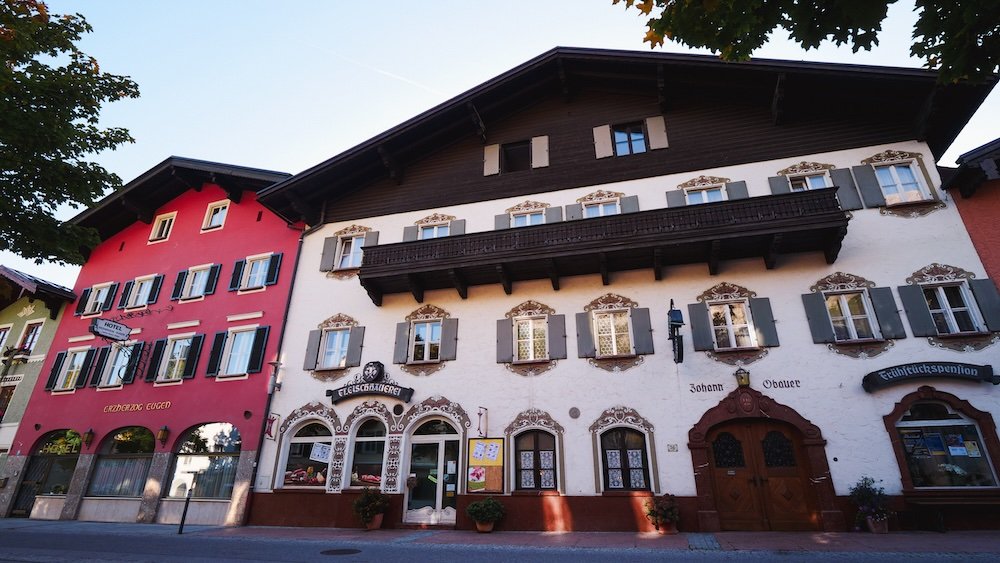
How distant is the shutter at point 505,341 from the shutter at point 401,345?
121 inches

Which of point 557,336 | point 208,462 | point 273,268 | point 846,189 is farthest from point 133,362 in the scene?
point 846,189

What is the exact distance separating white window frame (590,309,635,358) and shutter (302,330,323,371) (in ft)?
30.2

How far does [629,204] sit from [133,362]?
19360mm

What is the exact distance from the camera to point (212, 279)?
20.4 metres

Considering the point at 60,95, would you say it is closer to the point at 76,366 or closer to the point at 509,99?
the point at 509,99

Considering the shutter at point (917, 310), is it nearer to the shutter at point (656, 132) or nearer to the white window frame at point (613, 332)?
the white window frame at point (613, 332)

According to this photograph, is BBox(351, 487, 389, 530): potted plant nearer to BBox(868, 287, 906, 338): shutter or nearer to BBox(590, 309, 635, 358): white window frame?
BBox(590, 309, 635, 358): white window frame

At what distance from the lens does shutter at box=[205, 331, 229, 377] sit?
18188mm

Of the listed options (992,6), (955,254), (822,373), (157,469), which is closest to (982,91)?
(955,254)

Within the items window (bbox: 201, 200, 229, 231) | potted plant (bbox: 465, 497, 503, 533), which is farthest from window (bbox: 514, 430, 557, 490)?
window (bbox: 201, 200, 229, 231)

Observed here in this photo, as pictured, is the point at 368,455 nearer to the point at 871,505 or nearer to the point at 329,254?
the point at 329,254

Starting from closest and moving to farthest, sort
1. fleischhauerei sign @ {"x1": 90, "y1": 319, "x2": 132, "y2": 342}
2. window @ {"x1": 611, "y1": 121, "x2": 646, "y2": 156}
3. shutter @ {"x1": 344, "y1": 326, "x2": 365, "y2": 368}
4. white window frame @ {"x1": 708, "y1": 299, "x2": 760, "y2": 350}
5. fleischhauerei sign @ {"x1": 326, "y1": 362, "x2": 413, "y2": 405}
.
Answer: white window frame @ {"x1": 708, "y1": 299, "x2": 760, "y2": 350}
fleischhauerei sign @ {"x1": 326, "y1": 362, "x2": 413, "y2": 405}
shutter @ {"x1": 344, "y1": 326, "x2": 365, "y2": 368}
window @ {"x1": 611, "y1": 121, "x2": 646, "y2": 156}
fleischhauerei sign @ {"x1": 90, "y1": 319, "x2": 132, "y2": 342}

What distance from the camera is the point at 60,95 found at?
1141cm

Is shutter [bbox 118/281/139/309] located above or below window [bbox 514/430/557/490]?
above
